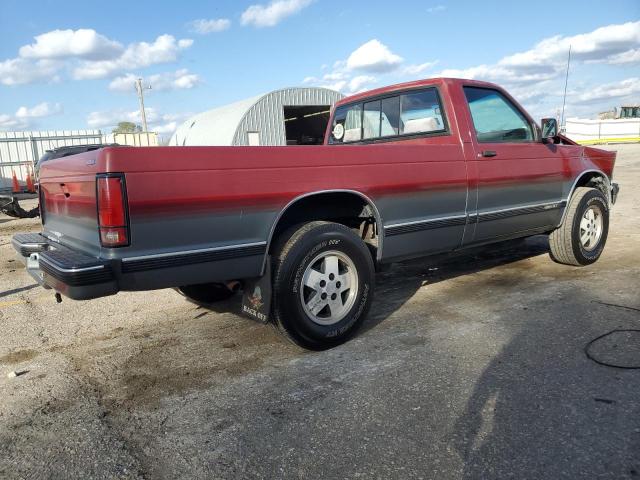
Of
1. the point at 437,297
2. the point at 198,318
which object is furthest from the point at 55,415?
the point at 437,297

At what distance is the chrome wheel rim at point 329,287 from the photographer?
345cm

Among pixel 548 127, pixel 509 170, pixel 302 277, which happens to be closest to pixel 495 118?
pixel 509 170

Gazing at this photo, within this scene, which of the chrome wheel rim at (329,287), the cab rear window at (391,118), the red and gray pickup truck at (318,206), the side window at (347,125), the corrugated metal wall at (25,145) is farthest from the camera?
the corrugated metal wall at (25,145)

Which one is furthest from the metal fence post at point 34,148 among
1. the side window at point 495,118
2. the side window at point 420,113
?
the side window at point 495,118

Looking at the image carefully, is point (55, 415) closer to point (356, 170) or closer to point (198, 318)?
point (198, 318)

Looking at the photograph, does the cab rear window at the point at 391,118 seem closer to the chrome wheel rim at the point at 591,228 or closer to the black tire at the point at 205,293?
the black tire at the point at 205,293

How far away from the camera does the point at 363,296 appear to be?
145 inches

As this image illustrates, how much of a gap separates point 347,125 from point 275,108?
1707 centimetres

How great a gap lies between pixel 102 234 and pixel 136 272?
27cm

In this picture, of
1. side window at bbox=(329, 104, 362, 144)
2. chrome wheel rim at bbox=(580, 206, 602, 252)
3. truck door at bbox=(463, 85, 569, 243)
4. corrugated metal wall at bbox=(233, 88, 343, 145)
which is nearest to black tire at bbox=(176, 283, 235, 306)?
side window at bbox=(329, 104, 362, 144)

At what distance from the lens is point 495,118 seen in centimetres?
473

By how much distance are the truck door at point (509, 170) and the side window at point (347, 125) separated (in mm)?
1122

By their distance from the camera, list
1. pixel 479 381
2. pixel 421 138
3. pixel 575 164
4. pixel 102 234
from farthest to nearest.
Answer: pixel 575 164
pixel 421 138
pixel 479 381
pixel 102 234

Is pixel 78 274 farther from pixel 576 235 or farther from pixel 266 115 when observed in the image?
pixel 266 115
